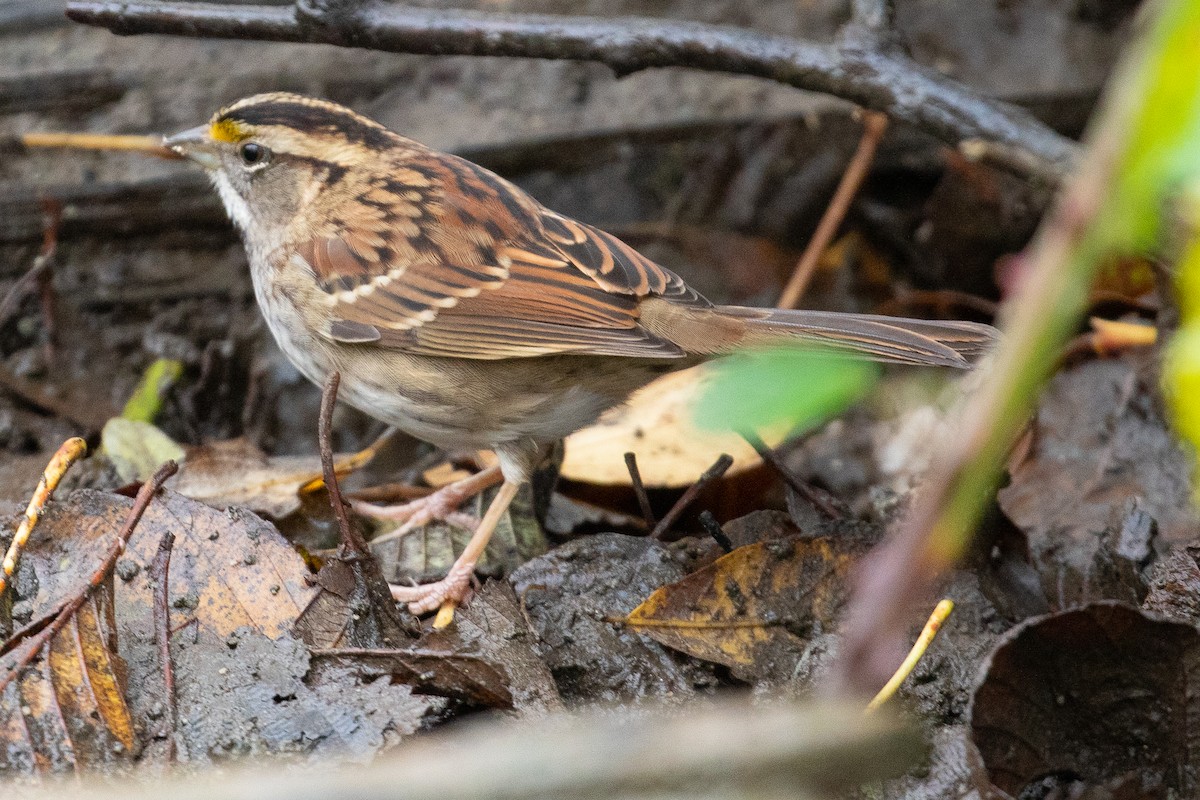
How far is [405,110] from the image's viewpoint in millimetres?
4703

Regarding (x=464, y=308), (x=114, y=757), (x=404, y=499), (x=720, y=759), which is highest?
(x=720, y=759)

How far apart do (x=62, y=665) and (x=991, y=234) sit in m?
3.66

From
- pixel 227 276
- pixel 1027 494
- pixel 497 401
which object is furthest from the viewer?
pixel 227 276

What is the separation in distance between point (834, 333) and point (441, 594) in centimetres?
112

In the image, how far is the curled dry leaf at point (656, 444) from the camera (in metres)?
3.51

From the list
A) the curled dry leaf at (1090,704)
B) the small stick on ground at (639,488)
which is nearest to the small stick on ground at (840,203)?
the small stick on ground at (639,488)

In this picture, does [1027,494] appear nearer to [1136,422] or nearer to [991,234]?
[1136,422]

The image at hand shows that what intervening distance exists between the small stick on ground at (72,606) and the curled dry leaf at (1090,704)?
5.34 ft

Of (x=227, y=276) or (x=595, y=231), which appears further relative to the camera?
(x=227, y=276)

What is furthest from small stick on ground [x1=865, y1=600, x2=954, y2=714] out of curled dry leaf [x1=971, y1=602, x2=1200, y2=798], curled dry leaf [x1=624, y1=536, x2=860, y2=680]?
curled dry leaf [x1=624, y1=536, x2=860, y2=680]

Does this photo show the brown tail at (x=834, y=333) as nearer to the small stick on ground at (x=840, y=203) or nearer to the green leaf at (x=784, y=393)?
the green leaf at (x=784, y=393)

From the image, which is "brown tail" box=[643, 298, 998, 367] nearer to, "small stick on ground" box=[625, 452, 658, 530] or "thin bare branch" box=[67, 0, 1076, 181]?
"small stick on ground" box=[625, 452, 658, 530]

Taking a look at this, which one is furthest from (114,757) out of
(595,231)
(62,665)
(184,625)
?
(595,231)

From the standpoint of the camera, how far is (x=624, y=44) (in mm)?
3484
